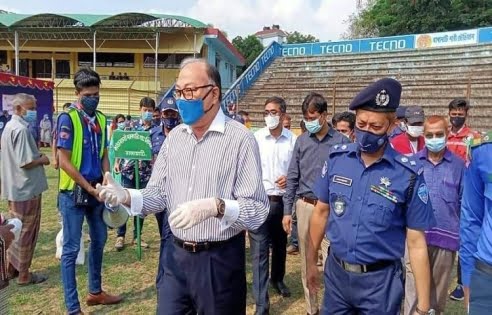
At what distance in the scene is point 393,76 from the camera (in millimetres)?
18250

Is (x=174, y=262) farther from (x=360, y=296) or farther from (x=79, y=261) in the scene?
(x=79, y=261)

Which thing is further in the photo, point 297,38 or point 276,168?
point 297,38

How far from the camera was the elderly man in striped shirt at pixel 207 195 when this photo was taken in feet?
7.74

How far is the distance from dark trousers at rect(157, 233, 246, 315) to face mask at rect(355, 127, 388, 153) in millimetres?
848

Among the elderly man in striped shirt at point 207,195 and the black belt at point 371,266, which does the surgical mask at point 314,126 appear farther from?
the black belt at point 371,266

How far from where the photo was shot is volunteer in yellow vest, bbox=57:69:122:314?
377cm

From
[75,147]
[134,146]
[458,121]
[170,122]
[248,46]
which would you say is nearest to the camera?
[75,147]

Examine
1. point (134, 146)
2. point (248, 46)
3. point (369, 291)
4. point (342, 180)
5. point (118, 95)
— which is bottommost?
point (369, 291)

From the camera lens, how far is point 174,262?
2.46 meters

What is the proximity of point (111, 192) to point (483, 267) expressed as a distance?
75.2 inches

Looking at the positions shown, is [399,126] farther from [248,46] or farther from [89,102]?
[248,46]

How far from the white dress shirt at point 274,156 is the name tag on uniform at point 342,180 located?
1.87 metres

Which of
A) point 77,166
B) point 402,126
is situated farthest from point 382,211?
point 402,126

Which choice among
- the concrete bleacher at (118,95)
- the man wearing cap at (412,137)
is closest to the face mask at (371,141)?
the man wearing cap at (412,137)
